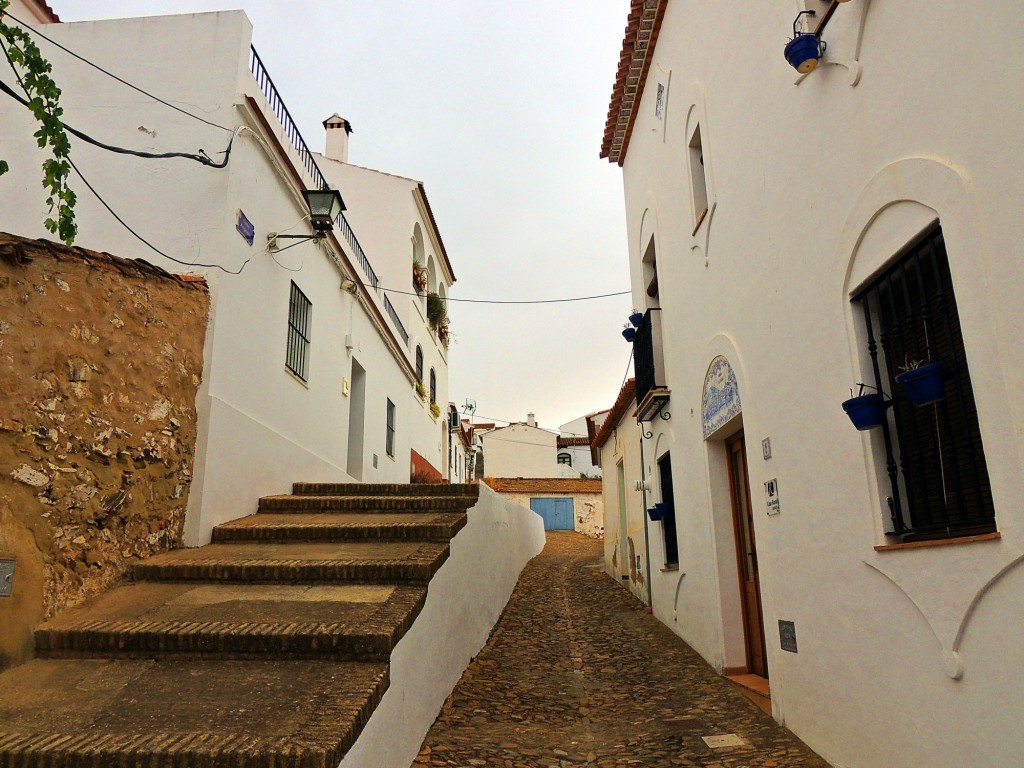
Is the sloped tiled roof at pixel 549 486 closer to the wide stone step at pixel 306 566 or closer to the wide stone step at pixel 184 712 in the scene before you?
the wide stone step at pixel 306 566

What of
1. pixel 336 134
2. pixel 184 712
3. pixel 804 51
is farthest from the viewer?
pixel 336 134

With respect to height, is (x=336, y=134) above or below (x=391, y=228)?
above

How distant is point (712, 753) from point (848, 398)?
1.97 meters

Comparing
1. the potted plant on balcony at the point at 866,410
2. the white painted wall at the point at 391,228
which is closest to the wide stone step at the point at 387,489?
the potted plant on balcony at the point at 866,410

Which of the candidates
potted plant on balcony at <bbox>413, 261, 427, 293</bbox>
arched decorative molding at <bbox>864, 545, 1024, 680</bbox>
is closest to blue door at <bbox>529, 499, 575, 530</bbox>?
potted plant on balcony at <bbox>413, 261, 427, 293</bbox>

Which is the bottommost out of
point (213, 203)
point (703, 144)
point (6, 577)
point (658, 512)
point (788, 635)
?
point (788, 635)

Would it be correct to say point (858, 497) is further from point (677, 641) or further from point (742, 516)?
point (677, 641)

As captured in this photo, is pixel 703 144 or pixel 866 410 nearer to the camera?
pixel 866 410

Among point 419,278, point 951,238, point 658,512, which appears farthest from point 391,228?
point 951,238

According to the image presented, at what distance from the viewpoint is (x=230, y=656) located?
3.34m

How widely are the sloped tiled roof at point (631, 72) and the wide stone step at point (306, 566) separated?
574 centimetres

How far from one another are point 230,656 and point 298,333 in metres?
4.78

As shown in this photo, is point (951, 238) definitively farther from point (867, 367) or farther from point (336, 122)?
point (336, 122)

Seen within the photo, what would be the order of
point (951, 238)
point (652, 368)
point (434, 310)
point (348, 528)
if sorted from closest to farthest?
point (951, 238) → point (348, 528) → point (652, 368) → point (434, 310)
